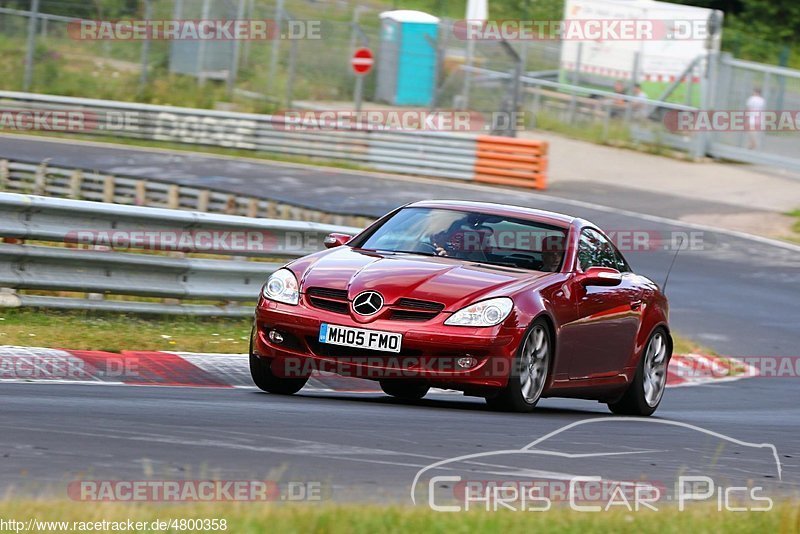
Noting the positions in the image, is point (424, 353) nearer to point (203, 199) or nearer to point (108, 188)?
point (203, 199)

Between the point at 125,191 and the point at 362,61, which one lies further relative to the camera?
the point at 362,61

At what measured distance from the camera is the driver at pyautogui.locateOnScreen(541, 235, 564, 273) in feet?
31.4

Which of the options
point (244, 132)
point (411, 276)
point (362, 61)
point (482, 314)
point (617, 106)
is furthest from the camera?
point (617, 106)

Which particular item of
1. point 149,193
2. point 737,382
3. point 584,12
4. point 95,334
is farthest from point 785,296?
point 584,12

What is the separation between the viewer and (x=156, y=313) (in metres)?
12.1

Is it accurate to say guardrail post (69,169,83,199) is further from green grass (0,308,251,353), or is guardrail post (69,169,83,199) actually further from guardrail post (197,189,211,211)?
green grass (0,308,251,353)

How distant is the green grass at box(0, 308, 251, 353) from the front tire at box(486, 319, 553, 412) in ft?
10.3

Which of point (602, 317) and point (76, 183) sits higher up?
point (602, 317)

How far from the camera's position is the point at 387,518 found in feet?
16.7

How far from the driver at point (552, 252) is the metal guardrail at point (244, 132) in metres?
20.2

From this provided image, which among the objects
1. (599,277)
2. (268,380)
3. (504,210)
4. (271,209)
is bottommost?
(271,209)

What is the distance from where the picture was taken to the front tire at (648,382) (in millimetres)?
10539

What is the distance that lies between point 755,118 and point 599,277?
22.9m

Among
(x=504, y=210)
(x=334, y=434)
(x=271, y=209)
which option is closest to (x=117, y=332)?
(x=504, y=210)
